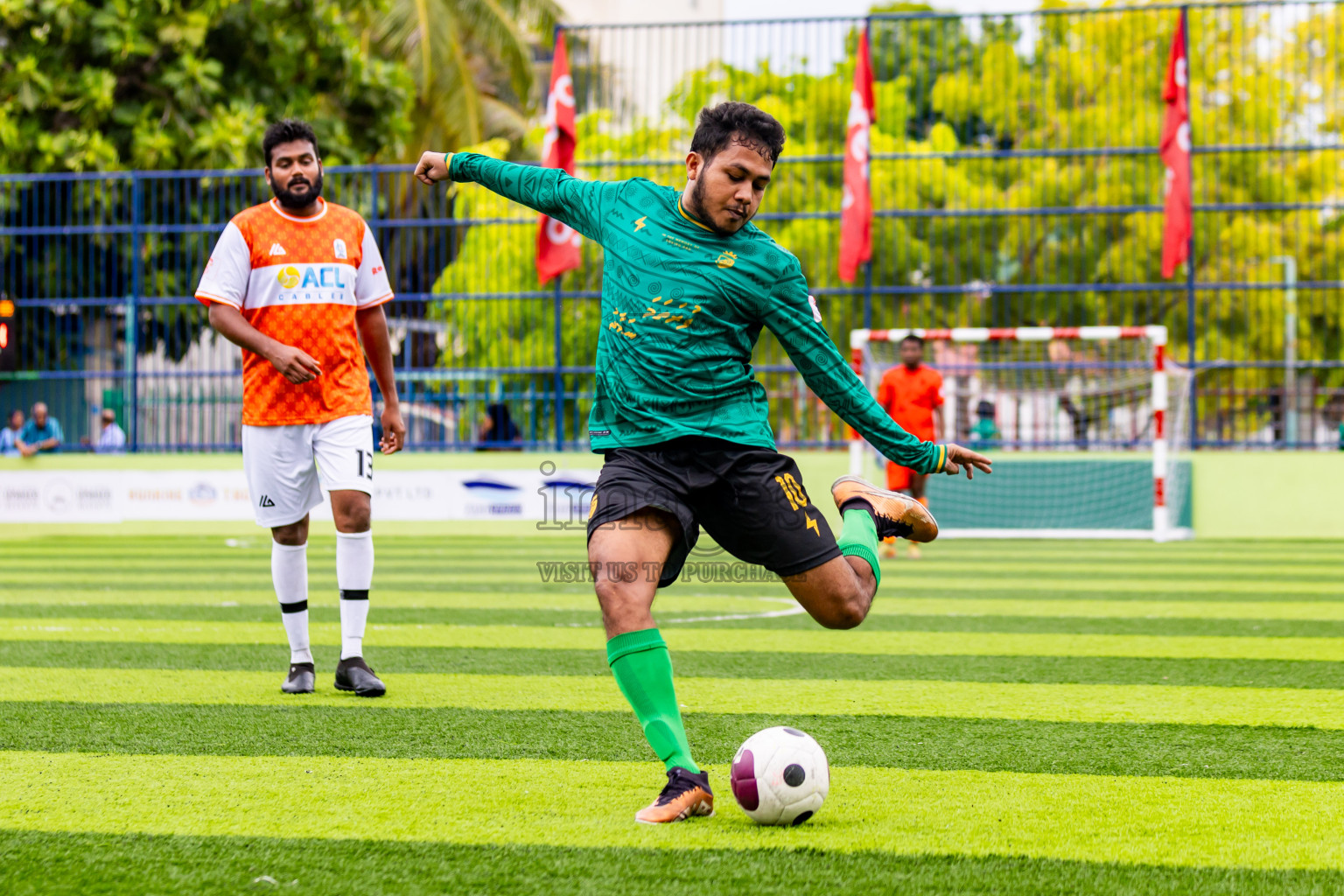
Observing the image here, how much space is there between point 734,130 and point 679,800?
5.62 ft

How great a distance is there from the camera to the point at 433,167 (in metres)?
4.32

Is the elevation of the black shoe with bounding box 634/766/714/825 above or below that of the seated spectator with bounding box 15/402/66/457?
below

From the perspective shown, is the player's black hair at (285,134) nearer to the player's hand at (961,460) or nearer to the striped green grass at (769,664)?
the striped green grass at (769,664)

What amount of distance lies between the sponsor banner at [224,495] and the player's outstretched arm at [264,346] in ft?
39.1

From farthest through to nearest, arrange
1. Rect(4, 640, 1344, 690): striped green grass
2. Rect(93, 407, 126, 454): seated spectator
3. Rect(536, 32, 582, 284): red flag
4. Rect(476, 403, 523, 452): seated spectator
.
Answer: Rect(93, 407, 126, 454): seated spectator, Rect(476, 403, 523, 452): seated spectator, Rect(536, 32, 582, 284): red flag, Rect(4, 640, 1344, 690): striped green grass

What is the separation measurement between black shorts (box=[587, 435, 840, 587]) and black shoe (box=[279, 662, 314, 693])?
2355 millimetres

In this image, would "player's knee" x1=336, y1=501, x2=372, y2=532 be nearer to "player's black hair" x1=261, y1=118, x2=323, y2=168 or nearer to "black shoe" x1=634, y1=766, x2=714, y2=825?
"player's black hair" x1=261, y1=118, x2=323, y2=168

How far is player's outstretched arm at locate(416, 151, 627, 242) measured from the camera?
13.5 feet

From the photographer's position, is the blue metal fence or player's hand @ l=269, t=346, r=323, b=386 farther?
the blue metal fence

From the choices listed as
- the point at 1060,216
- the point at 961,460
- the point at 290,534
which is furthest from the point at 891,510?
the point at 1060,216

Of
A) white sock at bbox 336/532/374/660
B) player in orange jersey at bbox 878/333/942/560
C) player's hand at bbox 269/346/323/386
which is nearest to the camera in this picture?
player's hand at bbox 269/346/323/386

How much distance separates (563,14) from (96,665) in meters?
27.1

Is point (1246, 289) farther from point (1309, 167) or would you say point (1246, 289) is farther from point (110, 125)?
point (110, 125)

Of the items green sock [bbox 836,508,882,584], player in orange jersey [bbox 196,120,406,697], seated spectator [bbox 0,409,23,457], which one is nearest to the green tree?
seated spectator [bbox 0,409,23,457]
